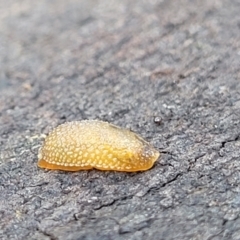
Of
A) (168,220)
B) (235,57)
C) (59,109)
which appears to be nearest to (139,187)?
(168,220)

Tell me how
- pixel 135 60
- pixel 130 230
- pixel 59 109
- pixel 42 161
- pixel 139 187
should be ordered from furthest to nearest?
pixel 135 60
pixel 59 109
pixel 42 161
pixel 139 187
pixel 130 230

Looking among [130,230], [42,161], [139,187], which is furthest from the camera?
[42,161]

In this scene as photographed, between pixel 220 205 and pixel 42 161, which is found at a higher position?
pixel 42 161

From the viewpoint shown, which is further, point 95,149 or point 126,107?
point 126,107

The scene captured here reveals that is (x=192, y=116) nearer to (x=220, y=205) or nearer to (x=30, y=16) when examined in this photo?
(x=220, y=205)

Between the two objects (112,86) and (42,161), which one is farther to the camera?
(112,86)

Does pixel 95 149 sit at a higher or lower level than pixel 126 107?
higher
